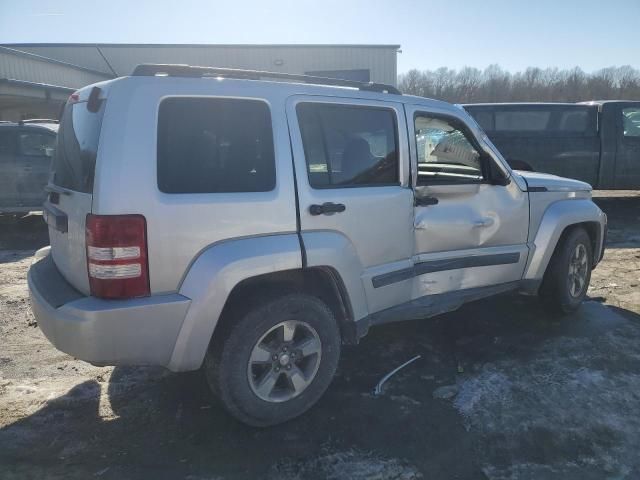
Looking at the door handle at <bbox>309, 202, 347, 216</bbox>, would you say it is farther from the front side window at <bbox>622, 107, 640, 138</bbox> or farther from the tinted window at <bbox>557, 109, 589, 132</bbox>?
the front side window at <bbox>622, 107, 640, 138</bbox>

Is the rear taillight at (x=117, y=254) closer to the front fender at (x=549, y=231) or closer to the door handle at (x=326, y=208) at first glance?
the door handle at (x=326, y=208)

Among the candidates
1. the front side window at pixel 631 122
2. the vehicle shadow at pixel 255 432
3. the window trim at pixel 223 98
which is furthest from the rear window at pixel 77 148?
the front side window at pixel 631 122

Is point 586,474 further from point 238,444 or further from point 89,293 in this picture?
point 89,293

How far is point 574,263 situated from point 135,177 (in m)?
3.94

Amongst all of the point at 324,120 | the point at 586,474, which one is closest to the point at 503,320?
the point at 586,474

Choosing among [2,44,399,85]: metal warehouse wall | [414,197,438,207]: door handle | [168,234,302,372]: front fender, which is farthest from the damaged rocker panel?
[2,44,399,85]: metal warehouse wall

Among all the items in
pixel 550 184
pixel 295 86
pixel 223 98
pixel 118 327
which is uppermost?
pixel 295 86

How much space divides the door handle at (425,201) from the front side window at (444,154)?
0.12 m

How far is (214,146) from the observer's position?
2.61 metres

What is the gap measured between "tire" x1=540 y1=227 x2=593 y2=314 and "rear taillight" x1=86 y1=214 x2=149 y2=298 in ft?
11.7

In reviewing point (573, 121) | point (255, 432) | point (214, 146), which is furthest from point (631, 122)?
point (255, 432)

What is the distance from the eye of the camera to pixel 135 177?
2.37m

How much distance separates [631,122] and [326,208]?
30.1 feet

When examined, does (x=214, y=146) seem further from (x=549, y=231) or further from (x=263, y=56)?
(x=263, y=56)
